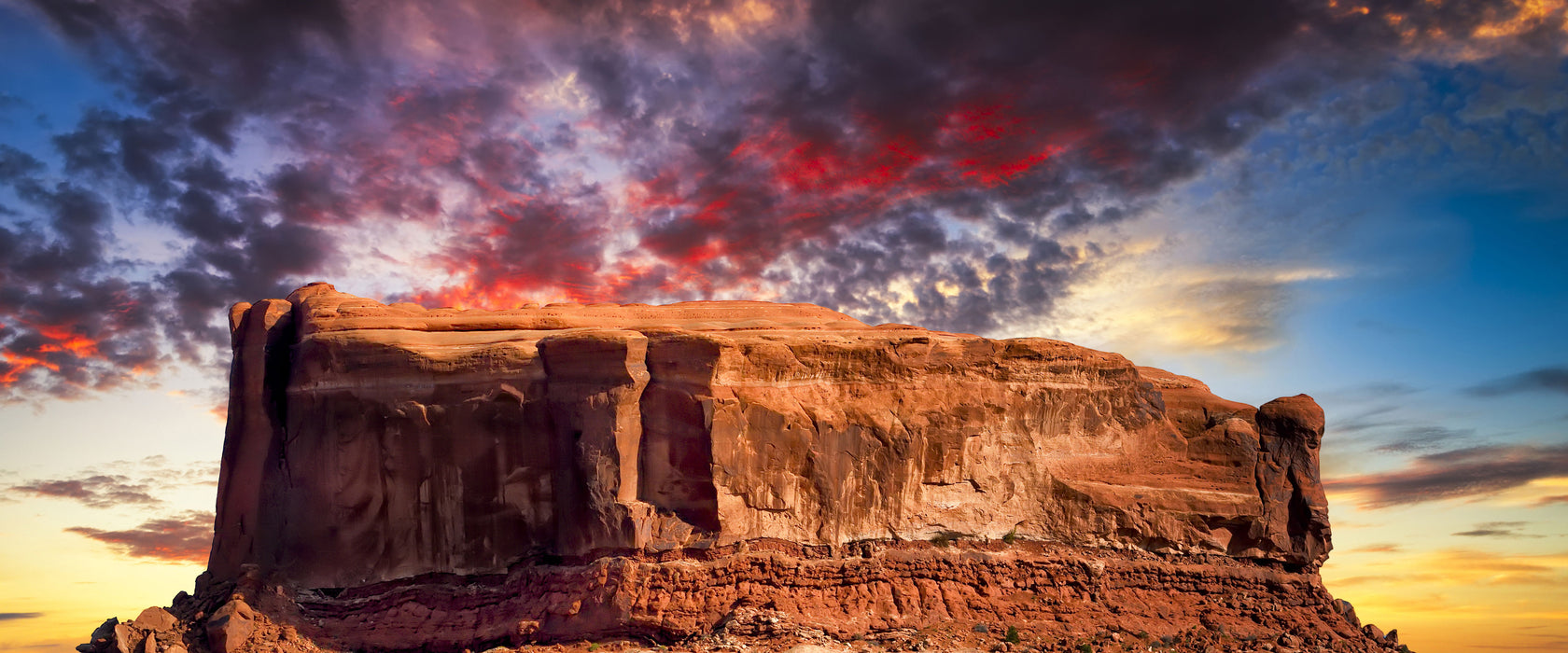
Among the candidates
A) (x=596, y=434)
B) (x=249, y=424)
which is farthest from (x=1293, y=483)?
(x=249, y=424)

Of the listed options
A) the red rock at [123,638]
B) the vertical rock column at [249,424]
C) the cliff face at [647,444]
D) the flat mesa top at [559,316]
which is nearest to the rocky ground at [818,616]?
the red rock at [123,638]

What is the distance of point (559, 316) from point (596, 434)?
4.54 metres

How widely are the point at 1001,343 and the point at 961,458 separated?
3089mm

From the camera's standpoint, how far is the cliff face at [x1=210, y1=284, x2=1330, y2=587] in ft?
77.0

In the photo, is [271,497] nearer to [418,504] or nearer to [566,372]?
[418,504]

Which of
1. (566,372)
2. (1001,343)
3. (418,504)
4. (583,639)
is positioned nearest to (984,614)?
(1001,343)

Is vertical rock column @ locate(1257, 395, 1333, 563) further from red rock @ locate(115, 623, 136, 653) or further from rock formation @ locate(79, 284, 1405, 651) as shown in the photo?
red rock @ locate(115, 623, 136, 653)

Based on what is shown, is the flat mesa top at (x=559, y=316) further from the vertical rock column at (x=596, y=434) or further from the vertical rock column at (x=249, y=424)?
the vertical rock column at (x=596, y=434)

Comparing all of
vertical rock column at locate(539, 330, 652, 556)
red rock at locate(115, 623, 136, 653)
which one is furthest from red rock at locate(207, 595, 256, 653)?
vertical rock column at locate(539, 330, 652, 556)

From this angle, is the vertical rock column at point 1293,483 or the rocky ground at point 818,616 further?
the vertical rock column at point 1293,483

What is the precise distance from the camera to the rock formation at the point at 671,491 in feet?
75.9

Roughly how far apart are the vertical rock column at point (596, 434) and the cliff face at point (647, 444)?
0.04 metres

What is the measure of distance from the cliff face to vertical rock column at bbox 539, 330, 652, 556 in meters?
0.04

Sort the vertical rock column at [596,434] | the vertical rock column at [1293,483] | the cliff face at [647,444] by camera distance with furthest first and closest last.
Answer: the vertical rock column at [1293,483] < the cliff face at [647,444] < the vertical rock column at [596,434]
